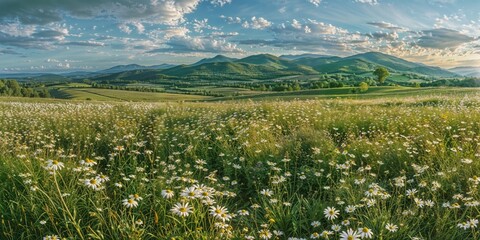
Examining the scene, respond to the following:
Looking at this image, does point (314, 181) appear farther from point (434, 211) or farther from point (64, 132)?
point (64, 132)

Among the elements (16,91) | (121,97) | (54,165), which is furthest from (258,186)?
(16,91)

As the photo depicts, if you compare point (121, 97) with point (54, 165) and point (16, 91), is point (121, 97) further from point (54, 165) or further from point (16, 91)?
point (54, 165)

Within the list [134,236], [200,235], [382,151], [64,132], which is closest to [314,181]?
[382,151]

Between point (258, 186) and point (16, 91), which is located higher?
point (258, 186)

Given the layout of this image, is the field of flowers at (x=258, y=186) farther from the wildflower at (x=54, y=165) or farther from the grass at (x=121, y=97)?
the grass at (x=121, y=97)

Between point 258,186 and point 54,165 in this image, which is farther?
point 258,186

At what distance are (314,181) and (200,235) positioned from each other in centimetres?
290

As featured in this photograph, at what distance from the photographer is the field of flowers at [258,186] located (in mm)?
4105

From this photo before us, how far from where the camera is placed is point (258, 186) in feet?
20.7

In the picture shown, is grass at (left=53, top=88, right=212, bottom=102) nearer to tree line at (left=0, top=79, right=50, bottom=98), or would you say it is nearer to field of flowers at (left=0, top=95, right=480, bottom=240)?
tree line at (left=0, top=79, right=50, bottom=98)

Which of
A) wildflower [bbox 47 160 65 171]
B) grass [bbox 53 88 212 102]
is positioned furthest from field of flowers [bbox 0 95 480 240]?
grass [bbox 53 88 212 102]

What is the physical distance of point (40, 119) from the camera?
12602 mm

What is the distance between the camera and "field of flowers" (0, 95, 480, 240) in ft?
13.5

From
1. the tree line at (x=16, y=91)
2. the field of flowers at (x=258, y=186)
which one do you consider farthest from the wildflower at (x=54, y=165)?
the tree line at (x=16, y=91)
